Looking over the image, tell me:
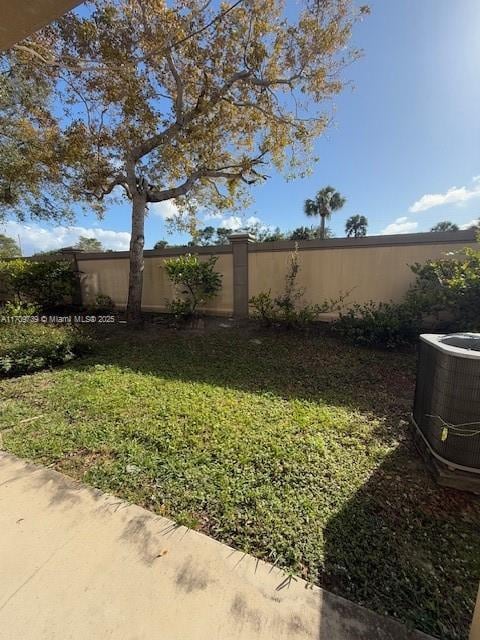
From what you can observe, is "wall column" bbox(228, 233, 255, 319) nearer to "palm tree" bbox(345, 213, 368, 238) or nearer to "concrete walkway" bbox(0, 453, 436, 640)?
"concrete walkway" bbox(0, 453, 436, 640)

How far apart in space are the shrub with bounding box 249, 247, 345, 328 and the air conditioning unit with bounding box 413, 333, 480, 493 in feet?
11.9

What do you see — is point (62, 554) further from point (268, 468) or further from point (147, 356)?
point (147, 356)

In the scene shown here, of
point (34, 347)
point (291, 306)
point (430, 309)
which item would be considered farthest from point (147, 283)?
point (430, 309)

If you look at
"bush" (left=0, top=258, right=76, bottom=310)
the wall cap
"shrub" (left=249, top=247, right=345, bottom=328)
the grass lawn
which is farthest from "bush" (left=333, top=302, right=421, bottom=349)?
"bush" (left=0, top=258, right=76, bottom=310)

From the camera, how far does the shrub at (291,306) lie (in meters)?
5.78

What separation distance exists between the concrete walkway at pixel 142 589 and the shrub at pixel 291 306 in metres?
4.49

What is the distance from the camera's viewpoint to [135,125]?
662 cm

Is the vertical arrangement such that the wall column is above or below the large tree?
below

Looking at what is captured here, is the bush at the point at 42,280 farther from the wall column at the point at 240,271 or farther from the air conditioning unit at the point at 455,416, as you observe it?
the air conditioning unit at the point at 455,416

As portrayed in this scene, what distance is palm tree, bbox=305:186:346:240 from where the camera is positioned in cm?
2575

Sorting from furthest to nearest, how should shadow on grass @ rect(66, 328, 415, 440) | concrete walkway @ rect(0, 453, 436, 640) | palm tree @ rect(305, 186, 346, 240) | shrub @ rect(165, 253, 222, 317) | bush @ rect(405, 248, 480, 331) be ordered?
palm tree @ rect(305, 186, 346, 240) → shrub @ rect(165, 253, 222, 317) → bush @ rect(405, 248, 480, 331) → shadow on grass @ rect(66, 328, 415, 440) → concrete walkway @ rect(0, 453, 436, 640)

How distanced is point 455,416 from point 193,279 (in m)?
5.52

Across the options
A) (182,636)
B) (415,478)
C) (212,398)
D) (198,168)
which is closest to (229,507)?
(182,636)

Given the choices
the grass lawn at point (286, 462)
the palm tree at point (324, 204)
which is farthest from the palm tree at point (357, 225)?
the grass lawn at point (286, 462)
